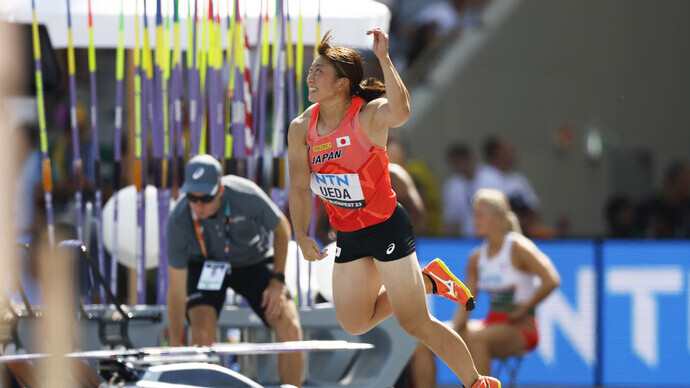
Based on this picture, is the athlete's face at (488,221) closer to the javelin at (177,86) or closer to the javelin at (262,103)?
the javelin at (262,103)

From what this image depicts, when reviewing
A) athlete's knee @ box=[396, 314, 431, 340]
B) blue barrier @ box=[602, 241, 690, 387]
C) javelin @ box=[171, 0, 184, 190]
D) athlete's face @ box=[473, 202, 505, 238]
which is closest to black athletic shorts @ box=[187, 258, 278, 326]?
javelin @ box=[171, 0, 184, 190]

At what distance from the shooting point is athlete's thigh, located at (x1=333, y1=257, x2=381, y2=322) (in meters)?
5.07

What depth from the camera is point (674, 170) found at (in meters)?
11.4

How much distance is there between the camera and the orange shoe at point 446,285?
534 centimetres

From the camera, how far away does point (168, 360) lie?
5.48 meters

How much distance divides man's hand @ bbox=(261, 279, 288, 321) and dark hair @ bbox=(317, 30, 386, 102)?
175cm

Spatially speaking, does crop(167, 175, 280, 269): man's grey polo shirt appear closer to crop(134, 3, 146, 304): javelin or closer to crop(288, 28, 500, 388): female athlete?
crop(134, 3, 146, 304): javelin

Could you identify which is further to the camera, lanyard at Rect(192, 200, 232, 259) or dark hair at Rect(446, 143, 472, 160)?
dark hair at Rect(446, 143, 472, 160)

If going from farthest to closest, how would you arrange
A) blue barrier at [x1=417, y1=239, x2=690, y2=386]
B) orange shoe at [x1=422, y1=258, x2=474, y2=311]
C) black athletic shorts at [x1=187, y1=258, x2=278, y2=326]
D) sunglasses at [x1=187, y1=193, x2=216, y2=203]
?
blue barrier at [x1=417, y1=239, x2=690, y2=386], black athletic shorts at [x1=187, y1=258, x2=278, y2=326], sunglasses at [x1=187, y1=193, x2=216, y2=203], orange shoe at [x1=422, y1=258, x2=474, y2=311]

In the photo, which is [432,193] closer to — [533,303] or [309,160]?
[533,303]

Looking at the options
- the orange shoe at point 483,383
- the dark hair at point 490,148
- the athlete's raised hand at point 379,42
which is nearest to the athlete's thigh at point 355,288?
the orange shoe at point 483,383

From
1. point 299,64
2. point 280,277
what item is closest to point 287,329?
point 280,277

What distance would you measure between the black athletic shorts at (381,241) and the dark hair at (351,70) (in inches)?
21.4

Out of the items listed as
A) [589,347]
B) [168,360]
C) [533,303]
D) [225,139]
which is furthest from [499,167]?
[168,360]
